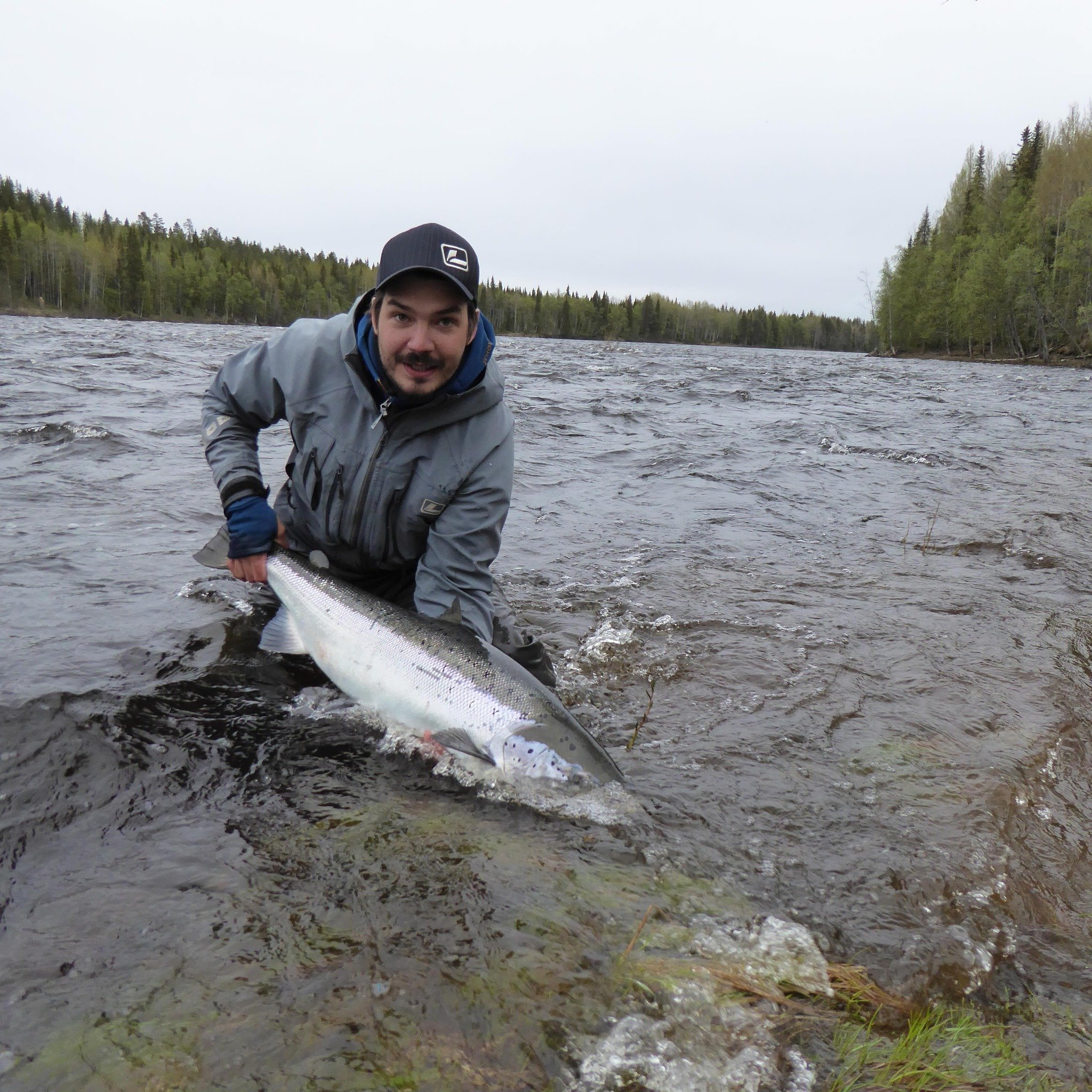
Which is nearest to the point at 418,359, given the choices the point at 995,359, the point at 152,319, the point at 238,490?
the point at 238,490

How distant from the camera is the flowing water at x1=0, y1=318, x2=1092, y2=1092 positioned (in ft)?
6.48

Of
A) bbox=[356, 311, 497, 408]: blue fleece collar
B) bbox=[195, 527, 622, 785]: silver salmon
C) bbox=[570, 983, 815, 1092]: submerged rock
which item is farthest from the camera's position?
bbox=[356, 311, 497, 408]: blue fleece collar

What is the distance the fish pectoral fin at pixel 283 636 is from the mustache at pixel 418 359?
50.7 inches

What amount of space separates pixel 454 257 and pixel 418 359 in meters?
0.46

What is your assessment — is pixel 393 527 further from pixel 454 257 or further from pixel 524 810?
pixel 524 810

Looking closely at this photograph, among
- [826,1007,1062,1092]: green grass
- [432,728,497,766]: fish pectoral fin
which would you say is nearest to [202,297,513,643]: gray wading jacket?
[432,728,497,766]: fish pectoral fin

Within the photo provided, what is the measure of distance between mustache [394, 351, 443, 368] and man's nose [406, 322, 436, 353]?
0.02 m

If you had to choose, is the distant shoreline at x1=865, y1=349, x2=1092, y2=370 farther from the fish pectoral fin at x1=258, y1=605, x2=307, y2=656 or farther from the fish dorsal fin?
the fish pectoral fin at x1=258, y1=605, x2=307, y2=656

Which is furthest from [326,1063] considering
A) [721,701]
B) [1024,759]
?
[1024,759]

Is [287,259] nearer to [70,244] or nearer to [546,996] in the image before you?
[70,244]

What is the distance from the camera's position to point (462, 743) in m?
3.04

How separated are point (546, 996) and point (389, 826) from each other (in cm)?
90

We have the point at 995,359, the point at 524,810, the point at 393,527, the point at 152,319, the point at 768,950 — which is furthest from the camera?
the point at 152,319

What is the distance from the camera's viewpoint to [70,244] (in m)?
83.3
